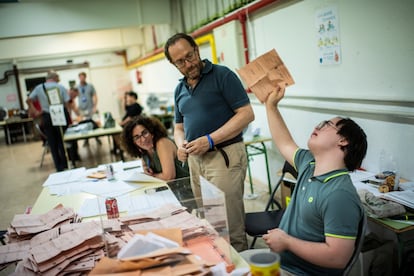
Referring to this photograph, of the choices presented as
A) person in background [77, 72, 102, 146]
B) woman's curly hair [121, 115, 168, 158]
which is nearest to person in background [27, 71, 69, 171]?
person in background [77, 72, 102, 146]

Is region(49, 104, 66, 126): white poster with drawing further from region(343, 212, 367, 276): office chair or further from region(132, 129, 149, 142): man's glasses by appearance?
region(343, 212, 367, 276): office chair

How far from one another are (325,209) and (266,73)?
29.5 inches

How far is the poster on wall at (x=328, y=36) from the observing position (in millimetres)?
2752

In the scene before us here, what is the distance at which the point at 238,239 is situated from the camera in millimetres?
2092

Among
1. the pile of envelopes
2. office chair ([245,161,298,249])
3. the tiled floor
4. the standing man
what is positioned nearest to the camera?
the pile of envelopes

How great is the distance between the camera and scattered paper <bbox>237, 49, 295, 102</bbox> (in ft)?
5.67

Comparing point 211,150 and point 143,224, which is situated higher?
point 211,150

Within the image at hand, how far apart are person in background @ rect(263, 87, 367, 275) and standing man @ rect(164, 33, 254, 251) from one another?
60 centimetres

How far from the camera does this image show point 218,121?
2.10 m

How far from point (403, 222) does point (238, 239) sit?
0.88 m

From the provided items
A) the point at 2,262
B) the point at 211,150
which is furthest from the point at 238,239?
the point at 2,262

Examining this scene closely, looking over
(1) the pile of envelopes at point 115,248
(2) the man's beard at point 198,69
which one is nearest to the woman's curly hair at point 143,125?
(2) the man's beard at point 198,69

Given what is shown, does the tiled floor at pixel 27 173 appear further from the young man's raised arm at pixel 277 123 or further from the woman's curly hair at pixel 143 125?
the young man's raised arm at pixel 277 123

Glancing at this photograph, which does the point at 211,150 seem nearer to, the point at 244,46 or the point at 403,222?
the point at 403,222
